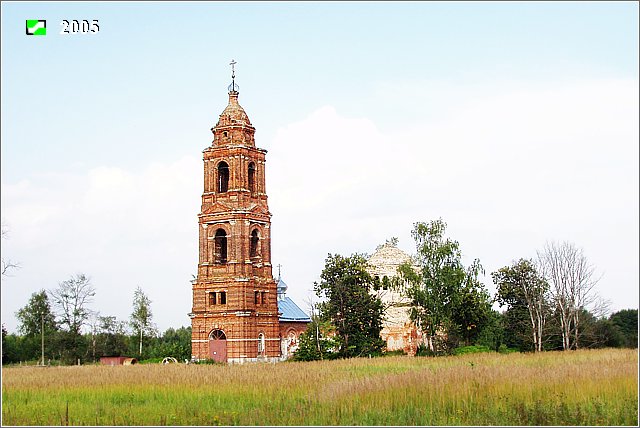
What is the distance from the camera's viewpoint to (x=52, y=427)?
14828mm

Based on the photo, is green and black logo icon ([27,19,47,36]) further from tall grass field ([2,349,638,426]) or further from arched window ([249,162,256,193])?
arched window ([249,162,256,193])

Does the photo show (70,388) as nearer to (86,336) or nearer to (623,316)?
(86,336)

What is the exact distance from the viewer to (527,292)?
5512 centimetres

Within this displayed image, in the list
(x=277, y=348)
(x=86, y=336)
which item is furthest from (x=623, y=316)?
(x=86, y=336)

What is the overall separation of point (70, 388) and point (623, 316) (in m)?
61.9

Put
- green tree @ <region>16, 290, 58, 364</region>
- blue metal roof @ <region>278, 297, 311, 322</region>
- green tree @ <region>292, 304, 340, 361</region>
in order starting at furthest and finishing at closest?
1. green tree @ <region>16, 290, 58, 364</region>
2. blue metal roof @ <region>278, 297, 311, 322</region>
3. green tree @ <region>292, 304, 340, 361</region>

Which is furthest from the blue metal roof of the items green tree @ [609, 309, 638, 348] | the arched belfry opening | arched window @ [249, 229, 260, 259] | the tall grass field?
the tall grass field

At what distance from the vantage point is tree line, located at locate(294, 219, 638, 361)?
140 ft

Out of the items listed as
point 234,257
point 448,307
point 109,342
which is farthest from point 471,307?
point 109,342

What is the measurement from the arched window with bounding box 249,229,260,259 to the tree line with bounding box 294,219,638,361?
6.52 m

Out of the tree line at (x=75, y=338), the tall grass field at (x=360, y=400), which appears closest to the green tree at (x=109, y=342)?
the tree line at (x=75, y=338)

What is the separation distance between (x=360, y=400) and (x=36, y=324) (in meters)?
56.8

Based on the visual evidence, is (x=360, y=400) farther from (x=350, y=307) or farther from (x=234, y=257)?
(x=234, y=257)

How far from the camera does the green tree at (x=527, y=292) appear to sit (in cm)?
5103
